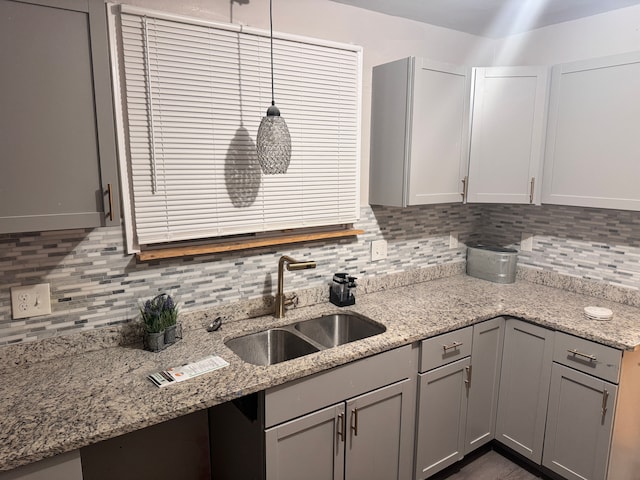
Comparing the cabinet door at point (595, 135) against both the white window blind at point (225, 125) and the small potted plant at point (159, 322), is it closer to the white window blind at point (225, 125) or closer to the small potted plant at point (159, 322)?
the white window blind at point (225, 125)

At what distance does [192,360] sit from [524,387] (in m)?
1.69

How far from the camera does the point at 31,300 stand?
1.60 m

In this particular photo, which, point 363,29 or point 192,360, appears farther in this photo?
point 363,29

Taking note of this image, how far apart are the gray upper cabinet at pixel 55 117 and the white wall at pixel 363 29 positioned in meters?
0.47

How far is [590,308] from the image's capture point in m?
2.19

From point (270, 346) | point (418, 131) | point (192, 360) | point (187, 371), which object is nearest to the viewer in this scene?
point (187, 371)

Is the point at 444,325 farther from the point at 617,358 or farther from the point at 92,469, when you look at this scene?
the point at 92,469

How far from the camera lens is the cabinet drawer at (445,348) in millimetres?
1992

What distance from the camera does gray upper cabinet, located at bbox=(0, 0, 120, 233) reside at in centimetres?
125

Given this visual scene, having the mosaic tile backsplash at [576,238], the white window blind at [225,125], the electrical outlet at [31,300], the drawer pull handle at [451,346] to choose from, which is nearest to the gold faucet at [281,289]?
the white window blind at [225,125]

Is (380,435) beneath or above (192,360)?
beneath

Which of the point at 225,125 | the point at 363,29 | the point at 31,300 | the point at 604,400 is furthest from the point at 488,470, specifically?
the point at 363,29

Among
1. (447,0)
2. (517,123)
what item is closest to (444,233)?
(517,123)

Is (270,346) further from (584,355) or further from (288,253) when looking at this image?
(584,355)
